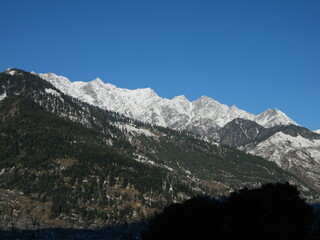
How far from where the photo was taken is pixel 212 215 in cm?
9819

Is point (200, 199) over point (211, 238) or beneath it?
over

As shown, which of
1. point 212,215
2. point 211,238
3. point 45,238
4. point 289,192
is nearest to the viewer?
point 211,238

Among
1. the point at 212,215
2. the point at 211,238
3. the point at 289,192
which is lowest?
the point at 211,238

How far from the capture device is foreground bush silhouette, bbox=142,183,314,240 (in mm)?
87812

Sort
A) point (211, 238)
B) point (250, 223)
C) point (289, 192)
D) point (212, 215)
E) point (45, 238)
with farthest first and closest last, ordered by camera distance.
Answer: point (45, 238), point (289, 192), point (212, 215), point (250, 223), point (211, 238)

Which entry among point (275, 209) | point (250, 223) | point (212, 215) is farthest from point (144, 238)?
point (275, 209)

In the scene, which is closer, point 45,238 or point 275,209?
point 275,209

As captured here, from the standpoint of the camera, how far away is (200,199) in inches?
4313

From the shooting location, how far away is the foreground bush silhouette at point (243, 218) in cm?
8781

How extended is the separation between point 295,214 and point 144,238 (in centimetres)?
3719

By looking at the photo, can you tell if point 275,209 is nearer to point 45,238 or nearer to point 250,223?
point 250,223

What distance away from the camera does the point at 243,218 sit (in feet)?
309

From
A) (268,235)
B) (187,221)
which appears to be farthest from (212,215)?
(268,235)

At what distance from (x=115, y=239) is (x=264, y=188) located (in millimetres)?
101854
